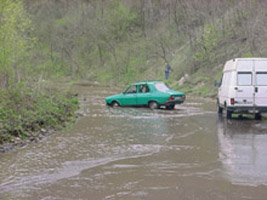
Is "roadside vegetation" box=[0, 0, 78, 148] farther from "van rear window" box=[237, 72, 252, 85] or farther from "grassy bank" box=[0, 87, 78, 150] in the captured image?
"van rear window" box=[237, 72, 252, 85]

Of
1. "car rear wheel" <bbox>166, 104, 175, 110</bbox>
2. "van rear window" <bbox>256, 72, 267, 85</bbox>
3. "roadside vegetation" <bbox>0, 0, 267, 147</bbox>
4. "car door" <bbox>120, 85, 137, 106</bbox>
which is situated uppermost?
"roadside vegetation" <bbox>0, 0, 267, 147</bbox>

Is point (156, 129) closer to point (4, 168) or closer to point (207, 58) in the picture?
point (4, 168)

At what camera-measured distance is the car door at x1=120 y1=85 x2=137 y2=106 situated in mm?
22016

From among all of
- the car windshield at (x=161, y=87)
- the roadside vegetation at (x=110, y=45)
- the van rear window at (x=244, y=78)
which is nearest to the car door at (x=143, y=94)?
the car windshield at (x=161, y=87)

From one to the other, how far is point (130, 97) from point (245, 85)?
23.9 ft

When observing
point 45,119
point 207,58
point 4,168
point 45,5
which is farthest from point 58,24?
point 4,168

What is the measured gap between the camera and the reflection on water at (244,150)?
7930 millimetres

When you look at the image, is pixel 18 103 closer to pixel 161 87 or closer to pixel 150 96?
pixel 150 96

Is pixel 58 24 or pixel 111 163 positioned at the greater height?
pixel 58 24

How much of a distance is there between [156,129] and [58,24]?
63.4 meters

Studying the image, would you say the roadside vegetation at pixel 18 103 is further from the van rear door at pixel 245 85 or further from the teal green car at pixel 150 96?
the van rear door at pixel 245 85

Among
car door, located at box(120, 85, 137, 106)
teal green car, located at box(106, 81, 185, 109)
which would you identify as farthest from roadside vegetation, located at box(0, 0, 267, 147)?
teal green car, located at box(106, 81, 185, 109)

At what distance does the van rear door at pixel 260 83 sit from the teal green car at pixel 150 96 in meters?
5.23

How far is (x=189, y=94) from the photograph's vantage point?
107 ft
